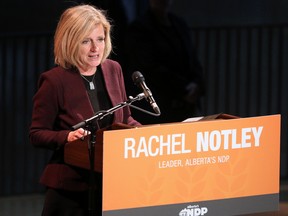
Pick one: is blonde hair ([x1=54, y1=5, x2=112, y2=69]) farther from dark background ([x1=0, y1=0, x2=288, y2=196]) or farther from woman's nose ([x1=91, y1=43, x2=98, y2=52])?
dark background ([x1=0, y1=0, x2=288, y2=196])

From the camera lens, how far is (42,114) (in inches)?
194

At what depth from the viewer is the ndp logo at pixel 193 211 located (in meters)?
4.73

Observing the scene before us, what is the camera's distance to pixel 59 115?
16.4 feet

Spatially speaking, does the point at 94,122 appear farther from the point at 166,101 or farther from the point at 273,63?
the point at 273,63

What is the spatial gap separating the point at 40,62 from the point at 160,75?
31.2 inches

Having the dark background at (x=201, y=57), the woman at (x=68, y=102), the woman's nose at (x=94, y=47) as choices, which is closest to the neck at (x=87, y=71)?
the woman at (x=68, y=102)

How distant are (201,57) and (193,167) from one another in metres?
2.91

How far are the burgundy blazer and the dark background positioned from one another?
203 centimetres

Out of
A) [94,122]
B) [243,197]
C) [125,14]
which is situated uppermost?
[125,14]

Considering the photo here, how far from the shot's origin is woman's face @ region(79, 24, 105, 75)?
4969 millimetres

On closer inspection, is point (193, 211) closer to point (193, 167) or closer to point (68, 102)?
point (193, 167)

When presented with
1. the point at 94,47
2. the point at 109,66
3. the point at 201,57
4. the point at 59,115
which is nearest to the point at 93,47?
the point at 94,47

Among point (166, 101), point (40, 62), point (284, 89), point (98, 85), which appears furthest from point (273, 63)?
point (98, 85)

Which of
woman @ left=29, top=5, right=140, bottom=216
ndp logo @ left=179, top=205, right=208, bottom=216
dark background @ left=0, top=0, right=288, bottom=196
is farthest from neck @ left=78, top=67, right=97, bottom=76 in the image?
dark background @ left=0, top=0, right=288, bottom=196
